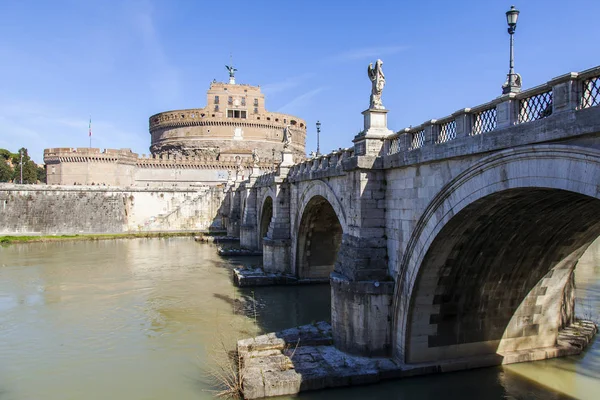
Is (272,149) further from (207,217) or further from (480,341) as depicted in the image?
(480,341)

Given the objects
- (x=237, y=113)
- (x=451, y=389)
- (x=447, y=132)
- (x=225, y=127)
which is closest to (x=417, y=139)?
(x=447, y=132)

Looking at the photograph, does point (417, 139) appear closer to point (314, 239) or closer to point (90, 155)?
point (314, 239)

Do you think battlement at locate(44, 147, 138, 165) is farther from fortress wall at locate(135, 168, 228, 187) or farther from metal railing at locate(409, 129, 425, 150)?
metal railing at locate(409, 129, 425, 150)

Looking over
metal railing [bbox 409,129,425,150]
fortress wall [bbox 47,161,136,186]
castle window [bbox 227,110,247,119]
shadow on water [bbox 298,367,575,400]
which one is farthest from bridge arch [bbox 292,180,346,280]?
castle window [bbox 227,110,247,119]

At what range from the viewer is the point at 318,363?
1080 cm

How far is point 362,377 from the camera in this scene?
33.4ft

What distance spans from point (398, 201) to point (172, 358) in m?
7.22

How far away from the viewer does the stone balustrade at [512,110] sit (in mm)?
6098

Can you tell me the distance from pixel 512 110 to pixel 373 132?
4739 millimetres

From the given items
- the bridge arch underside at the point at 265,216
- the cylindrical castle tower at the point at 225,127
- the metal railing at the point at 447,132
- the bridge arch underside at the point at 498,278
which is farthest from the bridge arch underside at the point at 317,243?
the cylindrical castle tower at the point at 225,127

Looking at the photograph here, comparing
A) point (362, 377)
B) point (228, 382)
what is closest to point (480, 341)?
point (362, 377)

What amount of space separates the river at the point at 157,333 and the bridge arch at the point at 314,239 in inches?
49.4

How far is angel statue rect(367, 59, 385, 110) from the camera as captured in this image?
11688 mm

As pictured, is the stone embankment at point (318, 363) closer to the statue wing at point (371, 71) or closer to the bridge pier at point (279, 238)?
the statue wing at point (371, 71)
